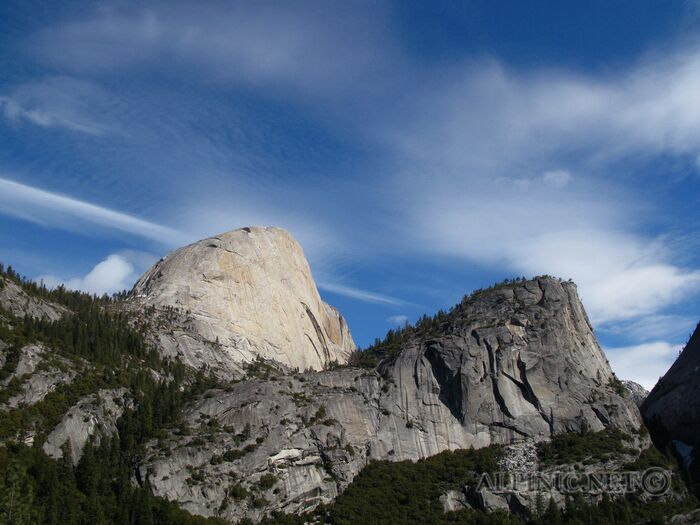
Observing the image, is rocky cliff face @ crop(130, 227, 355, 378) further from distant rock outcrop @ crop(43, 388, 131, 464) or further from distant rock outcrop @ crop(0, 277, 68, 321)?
distant rock outcrop @ crop(43, 388, 131, 464)

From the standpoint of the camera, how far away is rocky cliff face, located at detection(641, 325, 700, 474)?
142250 mm

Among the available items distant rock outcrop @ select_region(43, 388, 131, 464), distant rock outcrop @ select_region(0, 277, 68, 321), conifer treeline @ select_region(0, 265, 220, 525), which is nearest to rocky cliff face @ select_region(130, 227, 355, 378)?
conifer treeline @ select_region(0, 265, 220, 525)

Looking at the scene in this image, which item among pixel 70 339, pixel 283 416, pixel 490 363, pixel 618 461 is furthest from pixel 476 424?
pixel 70 339

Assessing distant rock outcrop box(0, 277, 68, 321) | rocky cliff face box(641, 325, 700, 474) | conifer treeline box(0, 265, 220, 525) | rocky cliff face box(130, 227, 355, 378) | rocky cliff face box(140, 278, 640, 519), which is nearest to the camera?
conifer treeline box(0, 265, 220, 525)

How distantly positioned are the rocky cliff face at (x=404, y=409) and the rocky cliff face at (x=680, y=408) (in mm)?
5583

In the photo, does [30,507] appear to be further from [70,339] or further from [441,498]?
[441,498]

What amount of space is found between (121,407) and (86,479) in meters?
20.3

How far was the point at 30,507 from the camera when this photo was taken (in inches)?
3863

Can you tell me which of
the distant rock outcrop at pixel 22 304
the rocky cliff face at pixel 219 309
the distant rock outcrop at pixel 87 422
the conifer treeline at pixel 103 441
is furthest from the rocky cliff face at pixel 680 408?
the distant rock outcrop at pixel 22 304

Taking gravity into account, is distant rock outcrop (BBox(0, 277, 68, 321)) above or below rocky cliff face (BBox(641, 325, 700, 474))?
above

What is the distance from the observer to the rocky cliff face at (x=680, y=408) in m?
142

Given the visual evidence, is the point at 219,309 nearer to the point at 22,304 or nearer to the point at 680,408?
the point at 22,304

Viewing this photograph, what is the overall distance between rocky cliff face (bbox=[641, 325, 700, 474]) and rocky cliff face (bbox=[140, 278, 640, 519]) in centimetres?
558

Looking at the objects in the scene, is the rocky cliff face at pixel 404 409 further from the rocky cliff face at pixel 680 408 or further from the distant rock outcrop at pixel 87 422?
the distant rock outcrop at pixel 87 422
